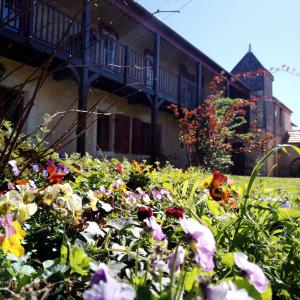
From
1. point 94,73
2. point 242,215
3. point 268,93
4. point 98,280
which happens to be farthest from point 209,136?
point 268,93

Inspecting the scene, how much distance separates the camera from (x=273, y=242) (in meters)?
1.15

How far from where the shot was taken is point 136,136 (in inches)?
503

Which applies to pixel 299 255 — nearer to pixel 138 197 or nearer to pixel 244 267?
pixel 244 267

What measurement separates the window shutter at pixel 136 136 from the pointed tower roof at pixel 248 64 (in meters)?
15.0

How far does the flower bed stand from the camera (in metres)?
0.63

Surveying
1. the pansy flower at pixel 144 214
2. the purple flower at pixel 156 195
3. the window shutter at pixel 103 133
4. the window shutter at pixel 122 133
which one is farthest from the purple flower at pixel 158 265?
the window shutter at pixel 122 133

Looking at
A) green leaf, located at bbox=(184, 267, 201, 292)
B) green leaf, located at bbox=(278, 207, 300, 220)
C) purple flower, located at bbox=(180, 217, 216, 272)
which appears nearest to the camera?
purple flower, located at bbox=(180, 217, 216, 272)

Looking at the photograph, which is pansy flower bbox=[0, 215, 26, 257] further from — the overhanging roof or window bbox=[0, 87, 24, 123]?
the overhanging roof

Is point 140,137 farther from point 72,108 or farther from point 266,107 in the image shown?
point 266,107

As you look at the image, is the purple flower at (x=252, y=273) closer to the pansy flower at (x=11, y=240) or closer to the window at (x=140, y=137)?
the pansy flower at (x=11, y=240)

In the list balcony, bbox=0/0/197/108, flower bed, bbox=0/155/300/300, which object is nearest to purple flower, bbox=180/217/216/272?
flower bed, bbox=0/155/300/300

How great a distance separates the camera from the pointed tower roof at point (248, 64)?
2552 cm

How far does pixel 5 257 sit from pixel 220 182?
3.40ft

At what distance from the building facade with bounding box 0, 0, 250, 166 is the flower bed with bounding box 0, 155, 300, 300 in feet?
17.6
